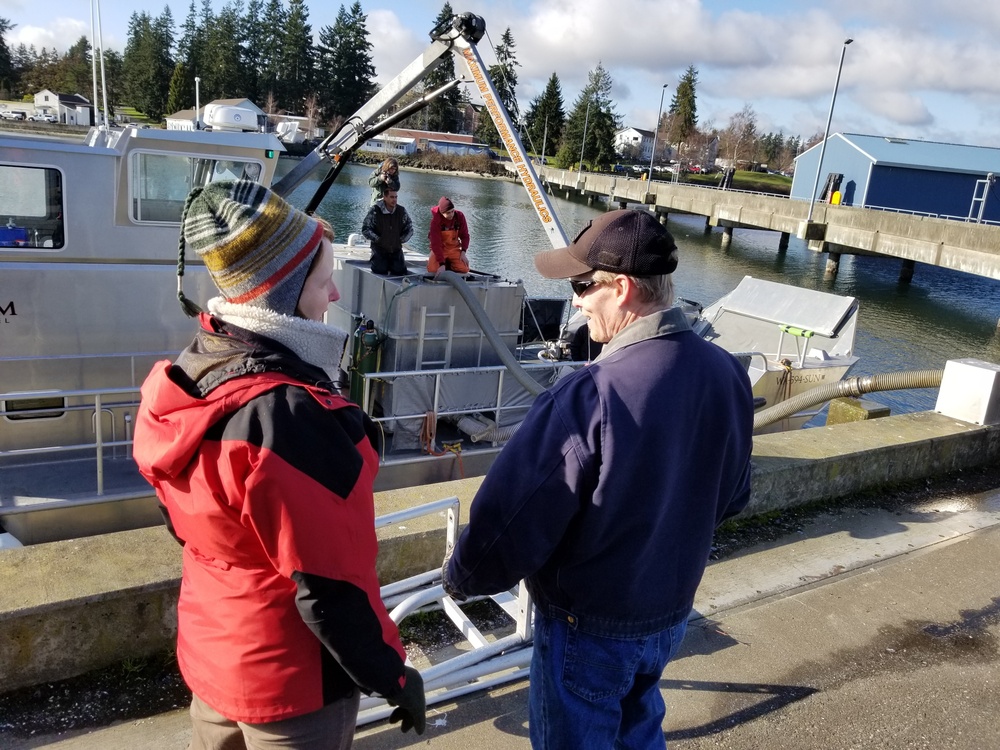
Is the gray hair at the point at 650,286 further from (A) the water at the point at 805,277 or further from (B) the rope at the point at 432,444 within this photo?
(A) the water at the point at 805,277

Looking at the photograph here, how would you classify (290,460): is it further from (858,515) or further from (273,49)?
(273,49)

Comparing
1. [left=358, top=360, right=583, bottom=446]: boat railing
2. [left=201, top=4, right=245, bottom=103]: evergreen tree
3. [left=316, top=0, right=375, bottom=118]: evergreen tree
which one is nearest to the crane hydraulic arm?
[left=358, top=360, right=583, bottom=446]: boat railing

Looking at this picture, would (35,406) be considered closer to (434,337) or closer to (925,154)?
(434,337)

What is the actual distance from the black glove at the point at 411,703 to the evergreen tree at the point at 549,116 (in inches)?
3839

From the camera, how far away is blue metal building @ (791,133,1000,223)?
4288cm

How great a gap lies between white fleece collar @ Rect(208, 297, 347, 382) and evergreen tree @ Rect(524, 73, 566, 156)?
320 feet

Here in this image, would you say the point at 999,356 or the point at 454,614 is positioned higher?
the point at 454,614

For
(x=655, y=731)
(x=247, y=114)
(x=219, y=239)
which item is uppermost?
(x=247, y=114)

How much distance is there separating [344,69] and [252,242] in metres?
92.0

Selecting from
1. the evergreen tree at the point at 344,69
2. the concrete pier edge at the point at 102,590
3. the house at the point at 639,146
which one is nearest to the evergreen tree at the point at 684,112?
the house at the point at 639,146

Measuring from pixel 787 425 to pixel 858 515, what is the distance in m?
6.01

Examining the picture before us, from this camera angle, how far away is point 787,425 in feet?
36.1

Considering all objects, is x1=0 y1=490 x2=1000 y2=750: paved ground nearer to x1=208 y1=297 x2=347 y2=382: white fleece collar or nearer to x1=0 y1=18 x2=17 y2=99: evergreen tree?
x1=208 y1=297 x2=347 y2=382: white fleece collar

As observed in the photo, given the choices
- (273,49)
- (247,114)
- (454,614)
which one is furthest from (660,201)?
(273,49)
